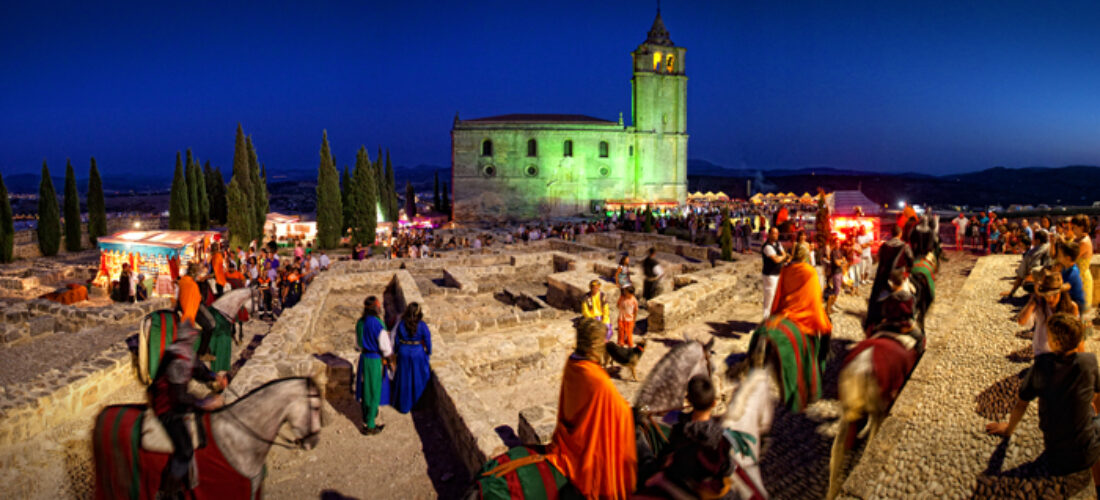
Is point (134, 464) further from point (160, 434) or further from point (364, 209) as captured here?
point (364, 209)

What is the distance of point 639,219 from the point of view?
25.6 metres

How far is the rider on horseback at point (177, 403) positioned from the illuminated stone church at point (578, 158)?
138ft

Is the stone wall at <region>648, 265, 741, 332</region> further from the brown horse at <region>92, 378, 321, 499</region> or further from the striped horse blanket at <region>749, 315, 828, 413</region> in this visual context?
the brown horse at <region>92, 378, 321, 499</region>

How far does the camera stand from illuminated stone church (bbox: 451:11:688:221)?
45719 millimetres

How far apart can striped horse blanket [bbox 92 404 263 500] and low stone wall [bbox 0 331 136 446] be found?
2.94 metres

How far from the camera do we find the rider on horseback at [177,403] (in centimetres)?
333

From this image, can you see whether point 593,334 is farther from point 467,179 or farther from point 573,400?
point 467,179

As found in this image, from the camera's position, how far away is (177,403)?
373 cm

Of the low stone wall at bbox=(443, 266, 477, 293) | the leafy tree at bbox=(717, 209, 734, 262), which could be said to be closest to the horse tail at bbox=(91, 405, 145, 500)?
the low stone wall at bbox=(443, 266, 477, 293)

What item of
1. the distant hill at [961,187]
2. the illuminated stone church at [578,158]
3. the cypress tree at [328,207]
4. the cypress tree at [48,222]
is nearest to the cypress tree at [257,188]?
the cypress tree at [328,207]

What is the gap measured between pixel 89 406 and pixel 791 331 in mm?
7499

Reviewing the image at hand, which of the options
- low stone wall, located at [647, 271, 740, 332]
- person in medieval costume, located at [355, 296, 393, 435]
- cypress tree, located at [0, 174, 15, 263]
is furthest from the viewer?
cypress tree, located at [0, 174, 15, 263]

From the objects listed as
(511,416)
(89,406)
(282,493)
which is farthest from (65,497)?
(511,416)

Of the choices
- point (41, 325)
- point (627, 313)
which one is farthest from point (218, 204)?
point (627, 313)
